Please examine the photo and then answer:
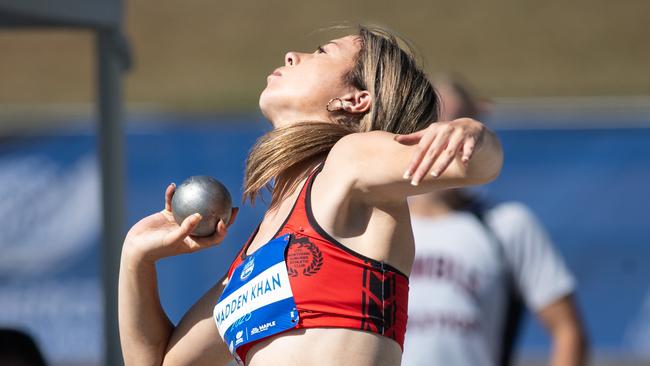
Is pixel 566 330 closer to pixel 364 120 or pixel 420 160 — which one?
pixel 364 120

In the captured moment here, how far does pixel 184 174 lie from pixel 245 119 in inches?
23.3

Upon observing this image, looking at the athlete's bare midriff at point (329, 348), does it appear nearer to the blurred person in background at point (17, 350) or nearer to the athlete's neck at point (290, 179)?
the athlete's neck at point (290, 179)

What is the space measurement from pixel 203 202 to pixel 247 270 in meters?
0.20

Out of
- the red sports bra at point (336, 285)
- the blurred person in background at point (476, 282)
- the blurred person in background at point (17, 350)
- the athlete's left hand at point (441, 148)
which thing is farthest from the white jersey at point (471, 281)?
the athlete's left hand at point (441, 148)

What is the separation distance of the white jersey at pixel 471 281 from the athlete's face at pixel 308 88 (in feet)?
5.05

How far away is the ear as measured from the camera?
2.60 m

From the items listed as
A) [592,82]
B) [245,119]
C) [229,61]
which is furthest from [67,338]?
[592,82]

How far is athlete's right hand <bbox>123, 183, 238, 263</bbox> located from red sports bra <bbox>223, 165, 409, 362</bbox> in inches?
11.7

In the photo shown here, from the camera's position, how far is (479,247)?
Answer: 407 centimetres

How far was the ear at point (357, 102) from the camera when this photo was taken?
2604 mm

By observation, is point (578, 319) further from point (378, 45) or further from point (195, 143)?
point (195, 143)

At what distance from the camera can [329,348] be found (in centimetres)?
228

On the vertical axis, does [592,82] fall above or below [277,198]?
below

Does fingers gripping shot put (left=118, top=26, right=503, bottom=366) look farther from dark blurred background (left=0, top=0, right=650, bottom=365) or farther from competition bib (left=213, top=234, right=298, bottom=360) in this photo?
dark blurred background (left=0, top=0, right=650, bottom=365)
